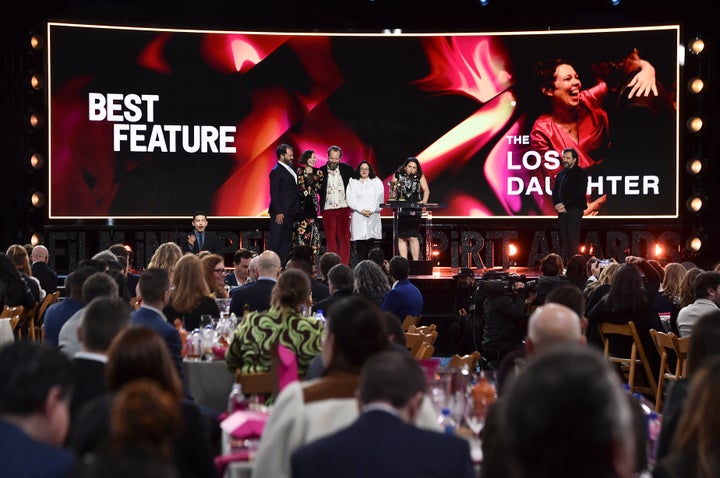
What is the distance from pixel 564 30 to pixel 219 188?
18.6ft

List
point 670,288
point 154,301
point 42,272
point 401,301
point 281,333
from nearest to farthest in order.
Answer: point 281,333, point 154,301, point 401,301, point 670,288, point 42,272

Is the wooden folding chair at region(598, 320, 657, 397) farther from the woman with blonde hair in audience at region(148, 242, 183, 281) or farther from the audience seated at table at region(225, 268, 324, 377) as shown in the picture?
the woman with blonde hair in audience at region(148, 242, 183, 281)

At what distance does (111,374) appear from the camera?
3.19m

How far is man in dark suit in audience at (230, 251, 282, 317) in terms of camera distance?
728 cm

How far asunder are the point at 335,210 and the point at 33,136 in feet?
Result: 14.9

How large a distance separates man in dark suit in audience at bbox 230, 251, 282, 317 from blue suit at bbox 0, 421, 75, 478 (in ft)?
15.7

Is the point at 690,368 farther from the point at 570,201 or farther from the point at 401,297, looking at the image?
the point at 570,201

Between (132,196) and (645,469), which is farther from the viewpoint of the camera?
(132,196)

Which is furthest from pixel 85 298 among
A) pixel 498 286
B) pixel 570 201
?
pixel 570 201

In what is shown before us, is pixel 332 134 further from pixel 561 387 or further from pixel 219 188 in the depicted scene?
pixel 561 387

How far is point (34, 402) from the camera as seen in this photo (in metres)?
2.59

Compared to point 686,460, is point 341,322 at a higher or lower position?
higher

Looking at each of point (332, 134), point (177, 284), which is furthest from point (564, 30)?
point (177, 284)

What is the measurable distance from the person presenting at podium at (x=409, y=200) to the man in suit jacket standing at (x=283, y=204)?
1275 millimetres
